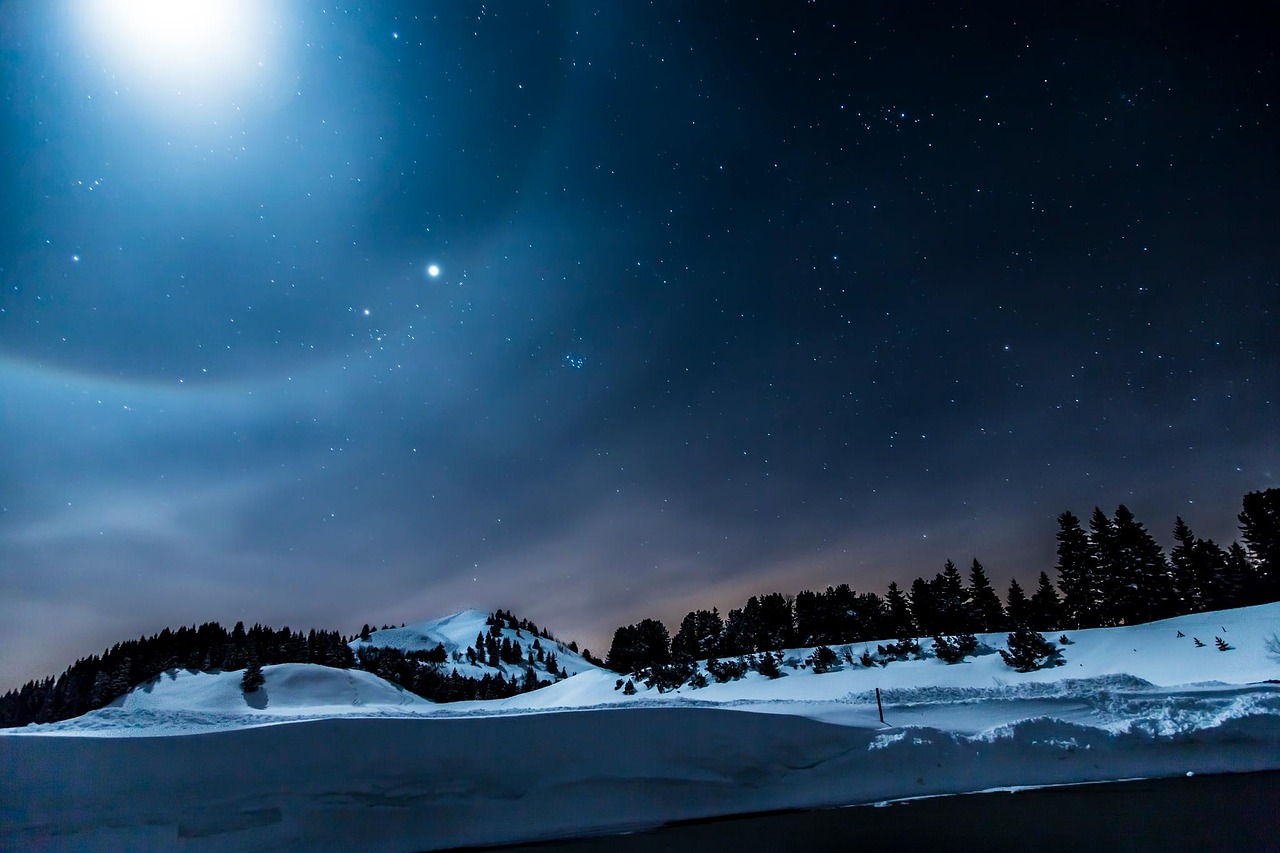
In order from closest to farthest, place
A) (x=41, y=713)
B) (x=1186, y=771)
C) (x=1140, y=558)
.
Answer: (x=1186, y=771)
(x=1140, y=558)
(x=41, y=713)

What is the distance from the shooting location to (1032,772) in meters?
13.3

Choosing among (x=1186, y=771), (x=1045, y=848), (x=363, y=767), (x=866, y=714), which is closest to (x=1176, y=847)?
(x=1045, y=848)

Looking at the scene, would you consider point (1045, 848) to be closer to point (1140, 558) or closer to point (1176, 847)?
point (1176, 847)

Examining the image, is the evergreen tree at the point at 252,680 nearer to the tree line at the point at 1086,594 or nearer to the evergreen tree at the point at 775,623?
the tree line at the point at 1086,594

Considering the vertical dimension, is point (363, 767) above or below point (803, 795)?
above

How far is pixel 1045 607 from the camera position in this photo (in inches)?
2133

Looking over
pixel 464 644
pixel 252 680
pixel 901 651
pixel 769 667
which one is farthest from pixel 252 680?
pixel 464 644

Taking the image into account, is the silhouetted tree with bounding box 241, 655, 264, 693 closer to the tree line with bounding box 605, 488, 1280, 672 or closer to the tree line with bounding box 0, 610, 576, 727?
the tree line with bounding box 0, 610, 576, 727

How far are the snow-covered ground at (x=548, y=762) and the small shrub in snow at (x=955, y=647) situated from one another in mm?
15022

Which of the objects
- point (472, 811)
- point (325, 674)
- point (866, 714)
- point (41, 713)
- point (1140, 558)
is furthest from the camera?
point (41, 713)

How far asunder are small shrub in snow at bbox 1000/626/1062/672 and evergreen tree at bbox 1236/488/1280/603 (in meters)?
31.5

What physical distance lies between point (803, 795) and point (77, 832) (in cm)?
1317

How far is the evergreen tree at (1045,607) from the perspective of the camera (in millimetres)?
52000

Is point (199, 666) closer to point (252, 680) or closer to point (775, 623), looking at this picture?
point (252, 680)
